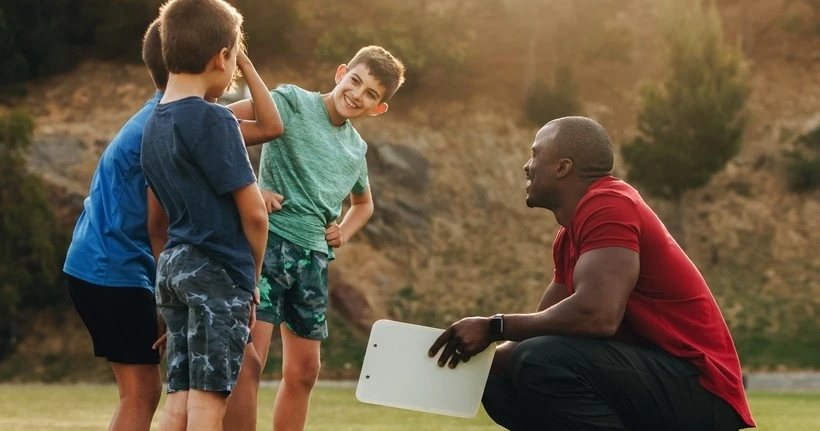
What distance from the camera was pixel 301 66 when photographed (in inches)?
1064

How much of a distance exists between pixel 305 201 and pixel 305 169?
0.47 ft

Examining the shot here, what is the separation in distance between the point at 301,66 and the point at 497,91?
440 cm

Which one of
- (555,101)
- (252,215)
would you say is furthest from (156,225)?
(555,101)

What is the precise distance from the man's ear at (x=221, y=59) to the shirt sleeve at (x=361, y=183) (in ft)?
4.85

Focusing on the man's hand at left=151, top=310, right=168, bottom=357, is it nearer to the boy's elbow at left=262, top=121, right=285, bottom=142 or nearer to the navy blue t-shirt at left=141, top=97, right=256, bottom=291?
the navy blue t-shirt at left=141, top=97, right=256, bottom=291

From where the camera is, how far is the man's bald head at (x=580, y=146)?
4906 millimetres

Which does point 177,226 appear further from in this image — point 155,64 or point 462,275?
point 462,275

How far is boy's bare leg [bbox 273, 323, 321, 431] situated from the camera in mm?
5547

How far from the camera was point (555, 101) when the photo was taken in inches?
1030

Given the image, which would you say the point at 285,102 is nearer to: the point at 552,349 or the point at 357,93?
the point at 357,93

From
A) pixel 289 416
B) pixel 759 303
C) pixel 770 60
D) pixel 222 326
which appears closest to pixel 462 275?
pixel 759 303

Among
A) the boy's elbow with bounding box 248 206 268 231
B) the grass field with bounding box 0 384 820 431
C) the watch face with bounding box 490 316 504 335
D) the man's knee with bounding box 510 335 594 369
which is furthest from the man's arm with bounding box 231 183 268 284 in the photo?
the grass field with bounding box 0 384 820 431

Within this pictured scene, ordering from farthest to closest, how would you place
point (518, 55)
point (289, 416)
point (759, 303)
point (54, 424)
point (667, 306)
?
1. point (518, 55)
2. point (759, 303)
3. point (54, 424)
4. point (289, 416)
5. point (667, 306)

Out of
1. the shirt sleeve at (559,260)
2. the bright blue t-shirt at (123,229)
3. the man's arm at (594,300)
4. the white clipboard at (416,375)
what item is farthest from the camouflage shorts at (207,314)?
the shirt sleeve at (559,260)
